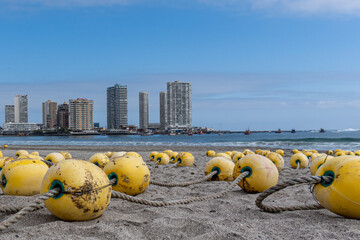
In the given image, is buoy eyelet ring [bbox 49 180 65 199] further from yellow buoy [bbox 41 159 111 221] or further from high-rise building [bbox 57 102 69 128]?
high-rise building [bbox 57 102 69 128]

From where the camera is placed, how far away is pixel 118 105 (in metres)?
174

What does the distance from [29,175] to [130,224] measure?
9.08 ft

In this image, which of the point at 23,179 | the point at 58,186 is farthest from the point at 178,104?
the point at 58,186

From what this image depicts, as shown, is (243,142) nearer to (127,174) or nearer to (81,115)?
(127,174)

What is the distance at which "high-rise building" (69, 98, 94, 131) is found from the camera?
169m

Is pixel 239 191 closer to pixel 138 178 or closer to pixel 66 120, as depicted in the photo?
pixel 138 178

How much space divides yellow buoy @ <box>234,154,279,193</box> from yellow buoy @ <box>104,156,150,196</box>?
1962 millimetres

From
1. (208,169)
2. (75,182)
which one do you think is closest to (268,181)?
(208,169)

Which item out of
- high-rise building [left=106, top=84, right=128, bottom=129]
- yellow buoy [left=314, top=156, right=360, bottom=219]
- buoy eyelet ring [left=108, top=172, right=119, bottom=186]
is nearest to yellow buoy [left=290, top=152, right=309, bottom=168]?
yellow buoy [left=314, top=156, right=360, bottom=219]

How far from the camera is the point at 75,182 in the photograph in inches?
162

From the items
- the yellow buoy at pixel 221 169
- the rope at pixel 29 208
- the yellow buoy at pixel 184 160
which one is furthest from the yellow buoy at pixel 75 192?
the yellow buoy at pixel 184 160

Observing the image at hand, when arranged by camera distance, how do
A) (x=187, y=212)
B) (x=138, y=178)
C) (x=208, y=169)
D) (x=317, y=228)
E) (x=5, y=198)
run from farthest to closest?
(x=208, y=169) < (x=138, y=178) < (x=5, y=198) < (x=187, y=212) < (x=317, y=228)

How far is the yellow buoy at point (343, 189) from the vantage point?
4047mm

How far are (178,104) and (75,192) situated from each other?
157 m
